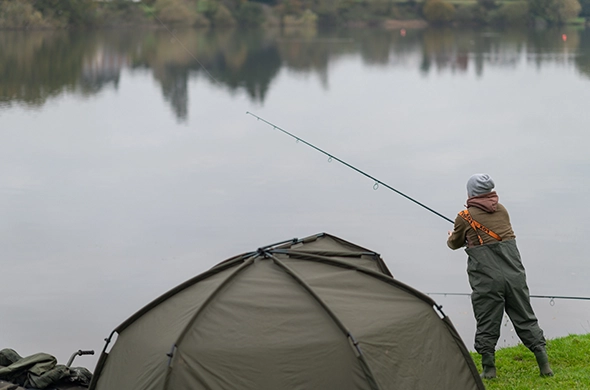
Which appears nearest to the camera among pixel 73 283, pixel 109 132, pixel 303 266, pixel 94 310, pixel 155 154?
pixel 303 266

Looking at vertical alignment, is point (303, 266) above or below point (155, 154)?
above

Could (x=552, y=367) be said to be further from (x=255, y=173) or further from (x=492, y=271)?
(x=255, y=173)

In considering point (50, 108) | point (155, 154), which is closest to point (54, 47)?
point (50, 108)

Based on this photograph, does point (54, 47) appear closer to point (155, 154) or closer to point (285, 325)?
point (155, 154)

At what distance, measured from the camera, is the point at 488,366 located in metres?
5.61

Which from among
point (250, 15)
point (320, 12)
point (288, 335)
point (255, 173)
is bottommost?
point (255, 173)

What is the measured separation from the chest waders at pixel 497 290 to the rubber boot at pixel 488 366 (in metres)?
0.07

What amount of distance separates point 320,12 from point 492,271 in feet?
196

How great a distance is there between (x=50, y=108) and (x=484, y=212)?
21416mm

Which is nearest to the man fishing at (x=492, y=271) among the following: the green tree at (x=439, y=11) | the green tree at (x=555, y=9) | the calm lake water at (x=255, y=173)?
the calm lake water at (x=255, y=173)

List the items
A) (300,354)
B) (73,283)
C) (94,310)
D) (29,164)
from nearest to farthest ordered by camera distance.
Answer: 1. (300,354)
2. (94,310)
3. (73,283)
4. (29,164)

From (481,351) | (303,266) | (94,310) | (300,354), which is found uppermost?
(303,266)

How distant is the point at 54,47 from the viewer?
42.4 meters

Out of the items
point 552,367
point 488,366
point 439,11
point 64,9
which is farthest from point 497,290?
point 439,11
